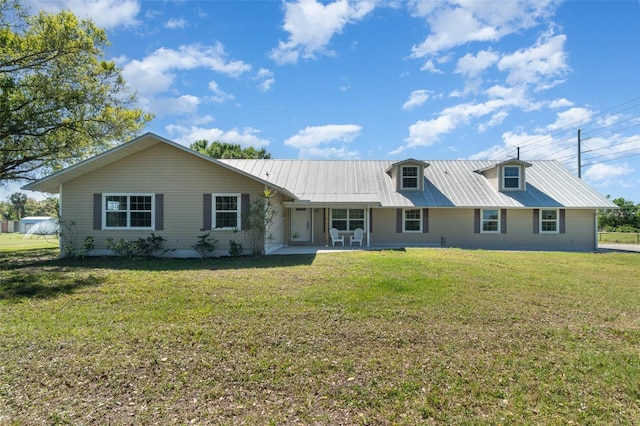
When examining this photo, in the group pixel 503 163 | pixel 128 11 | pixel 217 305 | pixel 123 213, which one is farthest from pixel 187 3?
pixel 503 163

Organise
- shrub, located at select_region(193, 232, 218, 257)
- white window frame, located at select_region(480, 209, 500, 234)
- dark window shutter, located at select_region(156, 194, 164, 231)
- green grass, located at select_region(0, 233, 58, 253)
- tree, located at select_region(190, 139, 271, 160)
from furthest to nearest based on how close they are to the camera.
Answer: tree, located at select_region(190, 139, 271, 160) → green grass, located at select_region(0, 233, 58, 253) → white window frame, located at select_region(480, 209, 500, 234) → dark window shutter, located at select_region(156, 194, 164, 231) → shrub, located at select_region(193, 232, 218, 257)

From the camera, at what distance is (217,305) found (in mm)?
6117

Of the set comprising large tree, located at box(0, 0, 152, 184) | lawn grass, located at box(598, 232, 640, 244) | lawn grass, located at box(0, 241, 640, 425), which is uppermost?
large tree, located at box(0, 0, 152, 184)

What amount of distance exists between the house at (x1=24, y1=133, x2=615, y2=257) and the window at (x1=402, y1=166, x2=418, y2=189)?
54 mm

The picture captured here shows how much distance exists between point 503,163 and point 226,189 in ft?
46.9

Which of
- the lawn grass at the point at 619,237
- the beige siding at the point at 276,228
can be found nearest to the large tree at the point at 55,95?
the beige siding at the point at 276,228

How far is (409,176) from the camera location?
62.3 ft

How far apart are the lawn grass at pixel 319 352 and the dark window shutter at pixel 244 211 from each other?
5099mm

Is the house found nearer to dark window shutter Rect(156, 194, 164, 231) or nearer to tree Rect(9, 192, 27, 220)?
dark window shutter Rect(156, 194, 164, 231)

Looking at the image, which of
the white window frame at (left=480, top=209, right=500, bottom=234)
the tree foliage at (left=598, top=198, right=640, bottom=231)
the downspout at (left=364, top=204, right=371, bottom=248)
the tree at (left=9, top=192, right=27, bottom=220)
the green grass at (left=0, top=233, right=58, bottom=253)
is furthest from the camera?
the tree at (left=9, top=192, right=27, bottom=220)

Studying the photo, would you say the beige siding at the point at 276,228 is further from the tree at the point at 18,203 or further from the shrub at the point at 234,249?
the tree at the point at 18,203

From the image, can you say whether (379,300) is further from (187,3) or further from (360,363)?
(187,3)

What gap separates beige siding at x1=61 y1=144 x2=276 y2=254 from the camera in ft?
43.4

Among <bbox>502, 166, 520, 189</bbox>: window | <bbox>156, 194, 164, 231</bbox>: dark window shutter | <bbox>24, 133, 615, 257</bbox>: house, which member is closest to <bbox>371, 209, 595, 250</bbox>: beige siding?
<bbox>24, 133, 615, 257</bbox>: house
